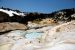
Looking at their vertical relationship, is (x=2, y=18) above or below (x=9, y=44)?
above

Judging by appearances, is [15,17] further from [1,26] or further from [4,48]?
[4,48]

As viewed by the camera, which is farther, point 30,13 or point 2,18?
point 30,13

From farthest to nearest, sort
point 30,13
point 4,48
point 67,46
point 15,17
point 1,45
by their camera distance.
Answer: point 30,13 < point 15,17 < point 1,45 < point 4,48 < point 67,46

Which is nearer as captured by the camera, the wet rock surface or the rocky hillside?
the wet rock surface

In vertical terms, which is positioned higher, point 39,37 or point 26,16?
point 26,16

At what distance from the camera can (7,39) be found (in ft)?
20.7

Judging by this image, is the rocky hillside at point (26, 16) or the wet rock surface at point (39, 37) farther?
the rocky hillside at point (26, 16)

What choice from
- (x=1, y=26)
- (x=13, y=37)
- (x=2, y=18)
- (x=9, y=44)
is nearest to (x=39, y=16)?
(x=2, y=18)

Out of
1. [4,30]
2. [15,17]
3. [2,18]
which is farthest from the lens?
A: [15,17]

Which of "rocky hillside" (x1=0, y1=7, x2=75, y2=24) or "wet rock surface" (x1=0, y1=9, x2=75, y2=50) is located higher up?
"rocky hillside" (x1=0, y1=7, x2=75, y2=24)

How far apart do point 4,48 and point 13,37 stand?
4.66 ft

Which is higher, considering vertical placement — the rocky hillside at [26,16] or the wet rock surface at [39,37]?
the rocky hillside at [26,16]

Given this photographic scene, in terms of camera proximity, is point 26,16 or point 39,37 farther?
point 26,16

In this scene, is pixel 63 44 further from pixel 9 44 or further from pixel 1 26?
pixel 1 26
